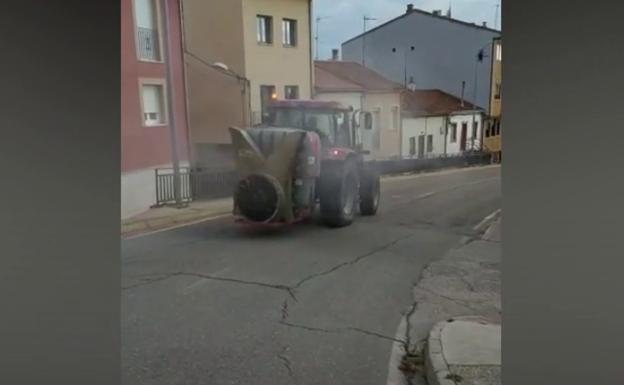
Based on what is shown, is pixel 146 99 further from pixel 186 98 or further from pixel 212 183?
pixel 212 183

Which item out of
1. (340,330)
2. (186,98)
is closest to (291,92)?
(186,98)

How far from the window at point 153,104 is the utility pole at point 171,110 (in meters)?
0.02

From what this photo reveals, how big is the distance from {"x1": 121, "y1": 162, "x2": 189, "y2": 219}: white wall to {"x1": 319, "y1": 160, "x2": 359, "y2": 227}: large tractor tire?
1.93 feet

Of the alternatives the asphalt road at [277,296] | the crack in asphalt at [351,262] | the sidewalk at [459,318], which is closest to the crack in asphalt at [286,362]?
the asphalt road at [277,296]

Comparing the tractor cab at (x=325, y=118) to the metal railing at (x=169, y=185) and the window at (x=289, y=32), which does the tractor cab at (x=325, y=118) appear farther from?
the metal railing at (x=169, y=185)

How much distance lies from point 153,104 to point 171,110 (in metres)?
0.06

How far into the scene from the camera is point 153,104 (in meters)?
1.61

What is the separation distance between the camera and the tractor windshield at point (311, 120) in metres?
1.77

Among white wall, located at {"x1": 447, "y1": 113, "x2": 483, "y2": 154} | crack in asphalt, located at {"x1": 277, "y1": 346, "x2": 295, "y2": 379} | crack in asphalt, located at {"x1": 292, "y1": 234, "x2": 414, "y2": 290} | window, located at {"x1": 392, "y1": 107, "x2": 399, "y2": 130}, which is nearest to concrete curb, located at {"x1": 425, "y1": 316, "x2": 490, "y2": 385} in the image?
crack in asphalt, located at {"x1": 292, "y1": 234, "x2": 414, "y2": 290}
